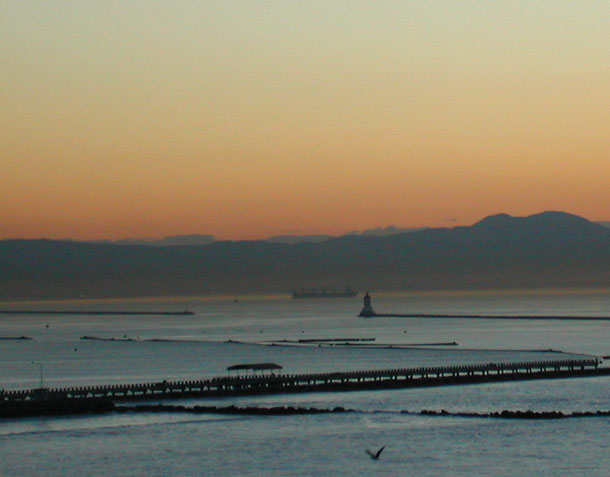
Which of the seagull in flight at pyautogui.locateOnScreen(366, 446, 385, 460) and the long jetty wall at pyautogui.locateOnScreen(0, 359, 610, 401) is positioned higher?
the long jetty wall at pyautogui.locateOnScreen(0, 359, 610, 401)

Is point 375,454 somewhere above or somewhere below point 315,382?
below

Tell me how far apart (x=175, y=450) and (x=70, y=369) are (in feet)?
212

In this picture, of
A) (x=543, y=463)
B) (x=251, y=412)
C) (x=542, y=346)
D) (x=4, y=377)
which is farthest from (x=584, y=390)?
(x=542, y=346)

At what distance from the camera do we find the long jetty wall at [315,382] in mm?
83250

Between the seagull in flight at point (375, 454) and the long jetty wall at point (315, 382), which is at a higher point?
the long jetty wall at point (315, 382)

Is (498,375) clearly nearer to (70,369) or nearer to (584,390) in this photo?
(584,390)

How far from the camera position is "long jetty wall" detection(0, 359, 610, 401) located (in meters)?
83.2

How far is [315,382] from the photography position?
94250mm

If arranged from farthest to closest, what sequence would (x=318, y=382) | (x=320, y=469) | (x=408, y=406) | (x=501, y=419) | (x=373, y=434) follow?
(x=318, y=382), (x=408, y=406), (x=501, y=419), (x=373, y=434), (x=320, y=469)

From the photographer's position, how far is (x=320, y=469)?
55.6 meters

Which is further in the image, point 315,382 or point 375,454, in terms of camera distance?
point 315,382

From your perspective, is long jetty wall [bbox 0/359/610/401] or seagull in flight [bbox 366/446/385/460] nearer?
seagull in flight [bbox 366/446/385/460]

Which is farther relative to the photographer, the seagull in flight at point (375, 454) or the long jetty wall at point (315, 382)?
the long jetty wall at point (315, 382)

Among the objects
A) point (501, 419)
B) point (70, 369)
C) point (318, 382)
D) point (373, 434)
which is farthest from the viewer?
point (70, 369)
